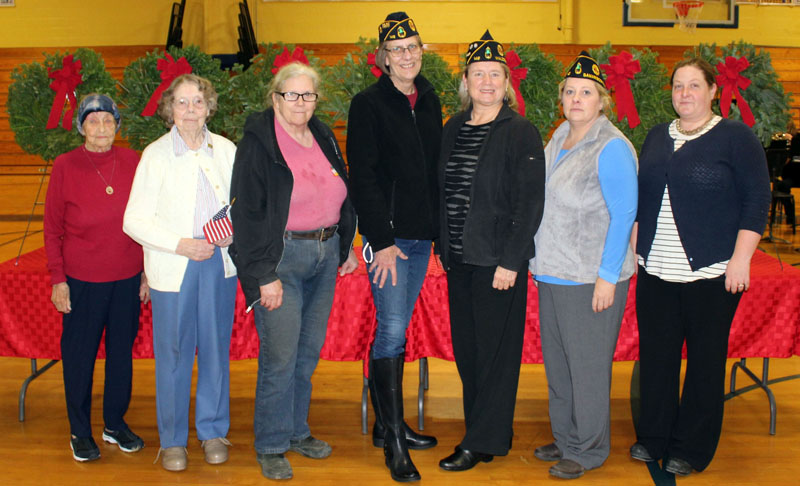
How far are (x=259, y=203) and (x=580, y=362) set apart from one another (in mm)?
1208

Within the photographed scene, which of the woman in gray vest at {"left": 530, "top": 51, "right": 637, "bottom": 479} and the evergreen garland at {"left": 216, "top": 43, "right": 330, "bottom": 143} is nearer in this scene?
the woman in gray vest at {"left": 530, "top": 51, "right": 637, "bottom": 479}

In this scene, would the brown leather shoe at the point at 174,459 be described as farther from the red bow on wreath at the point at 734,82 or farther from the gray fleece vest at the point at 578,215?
the red bow on wreath at the point at 734,82

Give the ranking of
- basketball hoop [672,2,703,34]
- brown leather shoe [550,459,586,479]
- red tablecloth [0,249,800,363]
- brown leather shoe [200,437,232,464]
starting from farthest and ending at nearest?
basketball hoop [672,2,703,34] → red tablecloth [0,249,800,363] → brown leather shoe [200,437,232,464] → brown leather shoe [550,459,586,479]

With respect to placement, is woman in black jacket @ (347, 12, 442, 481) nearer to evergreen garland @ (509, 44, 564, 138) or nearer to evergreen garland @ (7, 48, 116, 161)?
evergreen garland @ (509, 44, 564, 138)

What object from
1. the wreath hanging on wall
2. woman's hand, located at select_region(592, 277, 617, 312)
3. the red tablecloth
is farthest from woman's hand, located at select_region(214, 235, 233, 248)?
woman's hand, located at select_region(592, 277, 617, 312)

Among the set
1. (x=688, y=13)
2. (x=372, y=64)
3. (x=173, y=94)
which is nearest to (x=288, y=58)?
(x=372, y=64)

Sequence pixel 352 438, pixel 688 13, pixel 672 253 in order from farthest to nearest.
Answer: pixel 688 13, pixel 352 438, pixel 672 253

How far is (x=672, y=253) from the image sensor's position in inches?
95.2

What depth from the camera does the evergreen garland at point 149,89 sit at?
3.17 m

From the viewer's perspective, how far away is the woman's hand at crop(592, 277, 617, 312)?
2350mm

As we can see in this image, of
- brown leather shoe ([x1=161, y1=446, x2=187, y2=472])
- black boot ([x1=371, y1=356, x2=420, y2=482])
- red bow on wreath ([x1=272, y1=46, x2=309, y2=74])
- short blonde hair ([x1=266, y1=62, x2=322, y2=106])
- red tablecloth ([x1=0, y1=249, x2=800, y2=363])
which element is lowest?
brown leather shoe ([x1=161, y1=446, x2=187, y2=472])

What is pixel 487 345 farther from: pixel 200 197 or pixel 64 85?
pixel 64 85

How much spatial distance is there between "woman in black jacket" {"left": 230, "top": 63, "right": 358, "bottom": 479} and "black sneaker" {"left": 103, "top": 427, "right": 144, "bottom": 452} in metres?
0.50

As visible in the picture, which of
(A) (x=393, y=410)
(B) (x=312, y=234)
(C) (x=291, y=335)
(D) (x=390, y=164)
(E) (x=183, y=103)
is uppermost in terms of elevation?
(E) (x=183, y=103)
